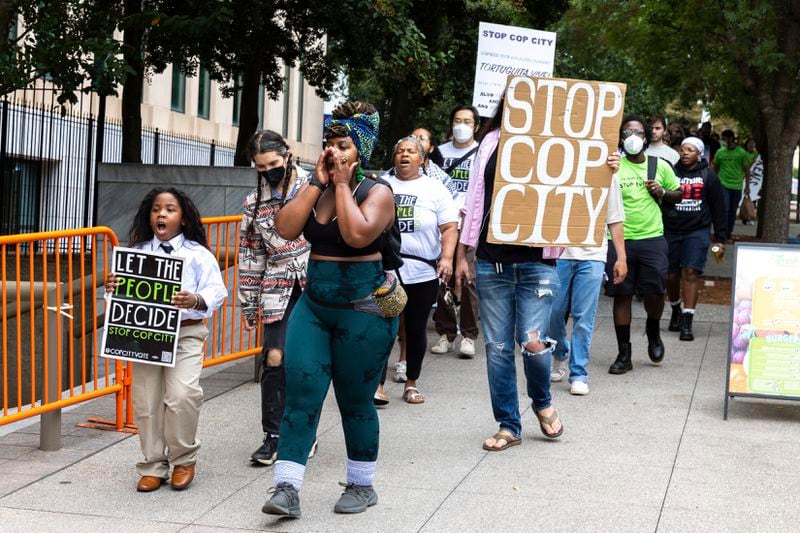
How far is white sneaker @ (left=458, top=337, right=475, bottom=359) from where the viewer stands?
32.5ft

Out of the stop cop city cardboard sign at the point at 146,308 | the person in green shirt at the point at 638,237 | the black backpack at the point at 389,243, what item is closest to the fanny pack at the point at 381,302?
the black backpack at the point at 389,243

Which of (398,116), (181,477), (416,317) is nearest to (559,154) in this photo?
(416,317)

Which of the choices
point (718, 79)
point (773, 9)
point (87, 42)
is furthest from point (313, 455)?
point (718, 79)

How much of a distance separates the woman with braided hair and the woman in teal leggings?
3.21 ft

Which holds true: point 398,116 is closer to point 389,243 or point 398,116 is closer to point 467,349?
point 467,349

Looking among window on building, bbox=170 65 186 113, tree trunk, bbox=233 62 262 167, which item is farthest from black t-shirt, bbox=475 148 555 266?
window on building, bbox=170 65 186 113

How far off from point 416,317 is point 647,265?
2.43 m

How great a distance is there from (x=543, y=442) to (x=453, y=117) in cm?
392

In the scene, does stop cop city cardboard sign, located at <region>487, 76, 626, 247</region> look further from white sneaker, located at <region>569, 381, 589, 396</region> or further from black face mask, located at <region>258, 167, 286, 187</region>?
white sneaker, located at <region>569, 381, 589, 396</region>

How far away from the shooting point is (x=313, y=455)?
21.6ft

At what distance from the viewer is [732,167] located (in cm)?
2250

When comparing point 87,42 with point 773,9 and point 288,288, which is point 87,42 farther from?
point 773,9

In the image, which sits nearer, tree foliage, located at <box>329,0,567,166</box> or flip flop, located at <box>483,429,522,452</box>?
flip flop, located at <box>483,429,522,452</box>

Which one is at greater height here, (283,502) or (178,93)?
(178,93)
